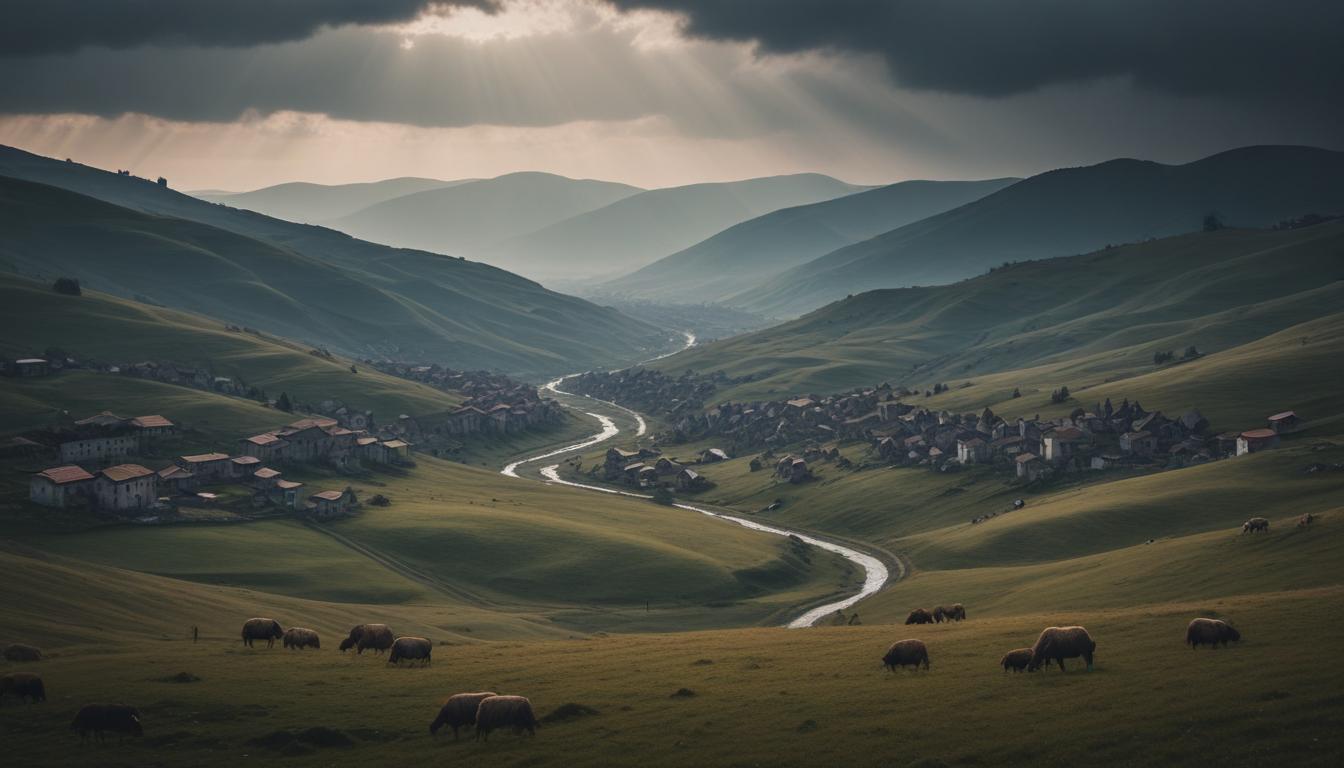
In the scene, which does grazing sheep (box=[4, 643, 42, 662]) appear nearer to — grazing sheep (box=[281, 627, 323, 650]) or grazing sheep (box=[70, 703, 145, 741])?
grazing sheep (box=[281, 627, 323, 650])

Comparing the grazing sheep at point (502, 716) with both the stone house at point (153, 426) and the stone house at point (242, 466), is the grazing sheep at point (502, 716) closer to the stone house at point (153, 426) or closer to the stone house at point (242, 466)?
the stone house at point (242, 466)

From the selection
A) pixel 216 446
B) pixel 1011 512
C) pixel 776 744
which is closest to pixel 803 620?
pixel 1011 512

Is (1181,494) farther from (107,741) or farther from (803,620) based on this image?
(107,741)

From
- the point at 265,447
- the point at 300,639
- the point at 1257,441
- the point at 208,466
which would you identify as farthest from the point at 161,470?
the point at 1257,441

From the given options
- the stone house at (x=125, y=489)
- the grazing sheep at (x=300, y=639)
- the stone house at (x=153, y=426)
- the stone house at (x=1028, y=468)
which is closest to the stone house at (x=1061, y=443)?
the stone house at (x=1028, y=468)

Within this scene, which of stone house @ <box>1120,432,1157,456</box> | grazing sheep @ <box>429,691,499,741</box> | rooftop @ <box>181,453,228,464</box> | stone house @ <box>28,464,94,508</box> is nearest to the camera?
grazing sheep @ <box>429,691,499,741</box>

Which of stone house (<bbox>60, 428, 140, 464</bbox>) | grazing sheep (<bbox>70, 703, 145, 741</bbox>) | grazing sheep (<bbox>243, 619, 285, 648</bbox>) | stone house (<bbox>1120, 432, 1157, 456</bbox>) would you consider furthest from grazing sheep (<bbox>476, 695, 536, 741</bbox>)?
stone house (<bbox>1120, 432, 1157, 456</bbox>)
